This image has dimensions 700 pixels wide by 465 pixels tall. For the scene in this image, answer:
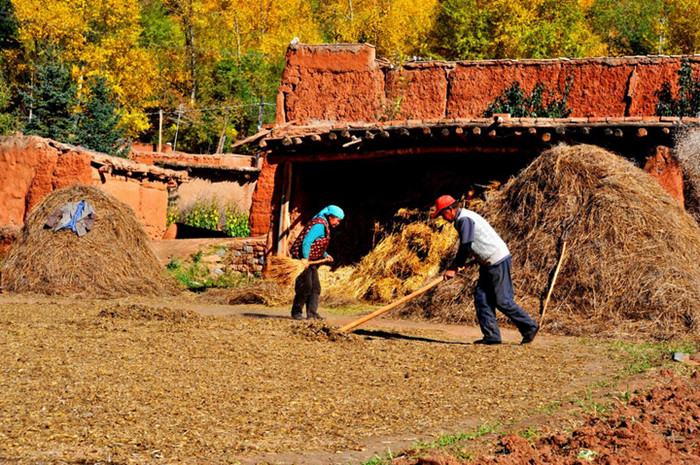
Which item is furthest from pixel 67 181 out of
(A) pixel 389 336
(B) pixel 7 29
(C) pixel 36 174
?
(B) pixel 7 29

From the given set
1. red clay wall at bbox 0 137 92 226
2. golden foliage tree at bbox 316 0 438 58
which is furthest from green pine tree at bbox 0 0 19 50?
red clay wall at bbox 0 137 92 226

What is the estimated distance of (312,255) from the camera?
1098 cm

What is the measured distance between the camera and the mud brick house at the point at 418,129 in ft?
43.7

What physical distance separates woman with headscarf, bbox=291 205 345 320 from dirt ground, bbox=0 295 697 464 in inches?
40.4

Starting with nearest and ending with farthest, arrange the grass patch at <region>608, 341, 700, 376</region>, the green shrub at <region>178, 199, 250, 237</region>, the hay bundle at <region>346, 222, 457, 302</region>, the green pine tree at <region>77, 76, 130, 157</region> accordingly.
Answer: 1. the grass patch at <region>608, 341, 700, 376</region>
2. the hay bundle at <region>346, 222, 457, 302</region>
3. the green shrub at <region>178, 199, 250, 237</region>
4. the green pine tree at <region>77, 76, 130, 157</region>

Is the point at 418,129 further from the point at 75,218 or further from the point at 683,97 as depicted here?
the point at 75,218

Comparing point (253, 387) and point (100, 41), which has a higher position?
point (100, 41)

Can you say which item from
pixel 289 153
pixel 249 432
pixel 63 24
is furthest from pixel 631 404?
pixel 63 24

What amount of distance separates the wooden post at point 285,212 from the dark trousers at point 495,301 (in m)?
7.44

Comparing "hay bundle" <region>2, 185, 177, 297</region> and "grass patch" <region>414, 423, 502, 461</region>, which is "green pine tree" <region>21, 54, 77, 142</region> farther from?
"grass patch" <region>414, 423, 502, 461</region>

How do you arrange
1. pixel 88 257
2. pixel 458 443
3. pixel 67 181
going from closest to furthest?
pixel 458 443
pixel 88 257
pixel 67 181

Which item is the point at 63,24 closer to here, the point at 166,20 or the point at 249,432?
the point at 166,20

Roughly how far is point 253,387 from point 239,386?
0.11 m

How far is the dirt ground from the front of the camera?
4746 millimetres
